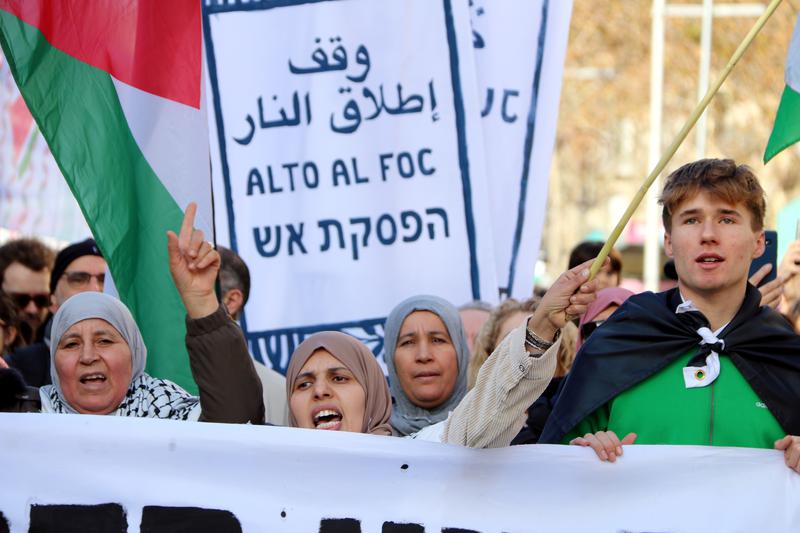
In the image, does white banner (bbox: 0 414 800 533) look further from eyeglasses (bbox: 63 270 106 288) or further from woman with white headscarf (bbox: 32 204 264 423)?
eyeglasses (bbox: 63 270 106 288)

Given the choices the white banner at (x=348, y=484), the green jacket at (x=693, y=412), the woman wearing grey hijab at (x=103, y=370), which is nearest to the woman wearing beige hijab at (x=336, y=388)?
the woman wearing grey hijab at (x=103, y=370)

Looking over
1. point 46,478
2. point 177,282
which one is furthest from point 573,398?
point 46,478

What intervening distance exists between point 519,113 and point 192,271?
2652 mm

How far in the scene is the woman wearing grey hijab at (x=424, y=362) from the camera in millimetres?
4445

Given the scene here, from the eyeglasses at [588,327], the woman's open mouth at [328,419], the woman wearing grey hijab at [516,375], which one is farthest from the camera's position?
the eyeglasses at [588,327]

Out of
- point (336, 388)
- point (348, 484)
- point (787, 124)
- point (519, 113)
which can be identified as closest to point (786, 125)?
point (787, 124)

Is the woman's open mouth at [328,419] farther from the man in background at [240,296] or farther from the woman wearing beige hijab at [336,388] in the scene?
the man in background at [240,296]

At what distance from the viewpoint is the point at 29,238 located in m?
6.59

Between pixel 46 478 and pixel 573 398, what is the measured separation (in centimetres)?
128

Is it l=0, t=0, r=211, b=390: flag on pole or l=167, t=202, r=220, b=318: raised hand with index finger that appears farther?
l=0, t=0, r=211, b=390: flag on pole

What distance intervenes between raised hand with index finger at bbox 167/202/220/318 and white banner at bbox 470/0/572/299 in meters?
2.41

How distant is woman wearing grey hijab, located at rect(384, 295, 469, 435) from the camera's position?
4.45 m

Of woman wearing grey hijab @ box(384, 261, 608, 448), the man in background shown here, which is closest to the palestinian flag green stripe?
woman wearing grey hijab @ box(384, 261, 608, 448)

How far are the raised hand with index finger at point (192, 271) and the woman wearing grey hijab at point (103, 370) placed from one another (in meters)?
0.38
